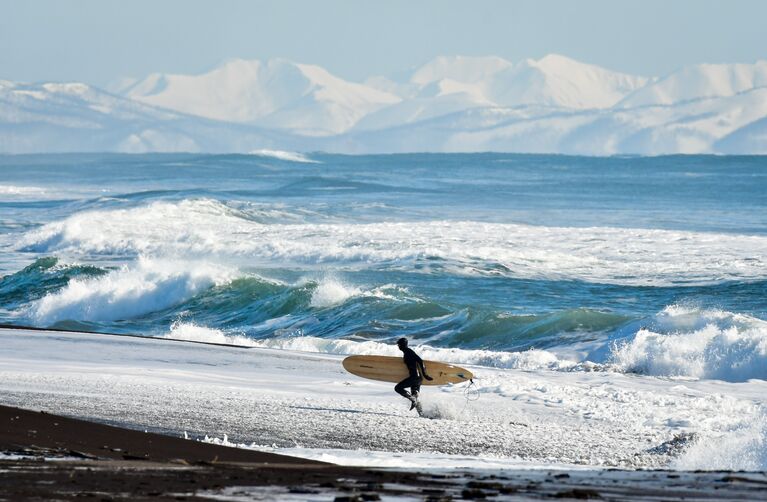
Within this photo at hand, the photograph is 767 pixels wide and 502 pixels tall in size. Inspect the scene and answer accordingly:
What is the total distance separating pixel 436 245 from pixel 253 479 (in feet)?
83.1

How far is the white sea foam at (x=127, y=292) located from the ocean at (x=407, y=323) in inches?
2.3

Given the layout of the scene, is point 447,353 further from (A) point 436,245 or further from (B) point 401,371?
(A) point 436,245

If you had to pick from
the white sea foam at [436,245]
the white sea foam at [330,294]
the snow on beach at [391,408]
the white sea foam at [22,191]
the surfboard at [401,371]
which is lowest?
the snow on beach at [391,408]

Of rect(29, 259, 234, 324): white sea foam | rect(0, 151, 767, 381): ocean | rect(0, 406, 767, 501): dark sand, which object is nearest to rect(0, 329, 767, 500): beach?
rect(0, 406, 767, 501): dark sand

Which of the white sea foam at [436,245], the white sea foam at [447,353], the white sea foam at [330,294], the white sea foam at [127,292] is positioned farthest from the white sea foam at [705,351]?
the white sea foam at [127,292]

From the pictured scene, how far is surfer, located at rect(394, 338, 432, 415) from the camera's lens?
40.9ft

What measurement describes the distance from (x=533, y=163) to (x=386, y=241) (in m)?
81.7

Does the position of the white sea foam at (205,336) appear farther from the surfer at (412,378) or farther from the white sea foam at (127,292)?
the surfer at (412,378)

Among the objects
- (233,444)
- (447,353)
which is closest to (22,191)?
(447,353)

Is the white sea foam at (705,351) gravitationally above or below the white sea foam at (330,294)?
below

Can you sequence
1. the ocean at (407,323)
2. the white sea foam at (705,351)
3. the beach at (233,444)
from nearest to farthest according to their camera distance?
the beach at (233,444) → the ocean at (407,323) → the white sea foam at (705,351)

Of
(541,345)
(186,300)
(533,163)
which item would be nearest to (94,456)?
(541,345)

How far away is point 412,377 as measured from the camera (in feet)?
41.4

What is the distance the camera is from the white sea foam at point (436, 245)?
92.5ft
